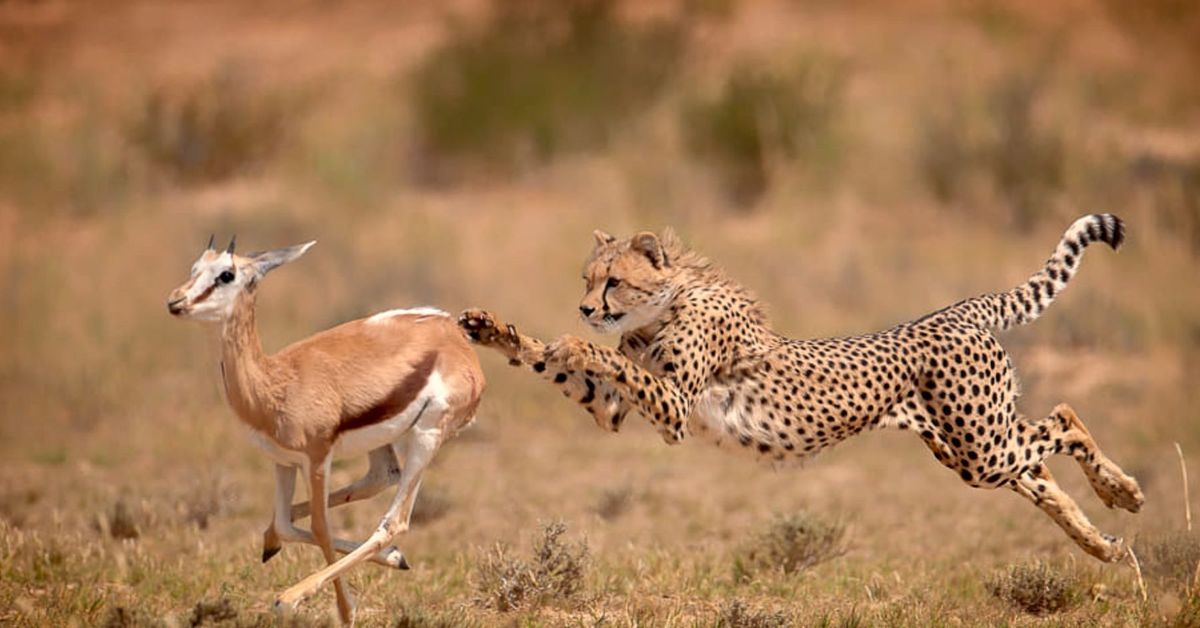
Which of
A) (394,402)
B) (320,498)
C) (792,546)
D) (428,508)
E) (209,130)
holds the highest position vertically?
(394,402)

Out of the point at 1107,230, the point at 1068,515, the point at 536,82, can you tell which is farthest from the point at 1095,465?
the point at 536,82

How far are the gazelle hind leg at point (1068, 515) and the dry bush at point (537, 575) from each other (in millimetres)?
2025

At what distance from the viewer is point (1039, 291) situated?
7.44 metres

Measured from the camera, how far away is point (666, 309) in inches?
272

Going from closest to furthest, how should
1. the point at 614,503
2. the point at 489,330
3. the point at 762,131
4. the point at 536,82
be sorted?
the point at 489,330 → the point at 614,503 → the point at 762,131 → the point at 536,82

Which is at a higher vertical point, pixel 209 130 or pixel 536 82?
pixel 536 82

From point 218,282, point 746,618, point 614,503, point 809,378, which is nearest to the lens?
point 218,282

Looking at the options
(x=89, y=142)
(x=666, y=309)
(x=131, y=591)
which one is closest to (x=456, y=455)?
(x=131, y=591)

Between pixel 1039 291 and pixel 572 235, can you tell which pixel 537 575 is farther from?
pixel 572 235

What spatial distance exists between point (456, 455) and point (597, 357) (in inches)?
247

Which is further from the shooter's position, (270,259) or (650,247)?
(650,247)

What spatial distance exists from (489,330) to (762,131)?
42.3 ft

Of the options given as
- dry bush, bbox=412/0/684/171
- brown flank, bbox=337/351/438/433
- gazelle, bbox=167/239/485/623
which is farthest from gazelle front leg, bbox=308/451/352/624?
dry bush, bbox=412/0/684/171

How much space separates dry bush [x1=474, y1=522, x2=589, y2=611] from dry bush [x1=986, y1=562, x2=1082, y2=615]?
6.37 feet
